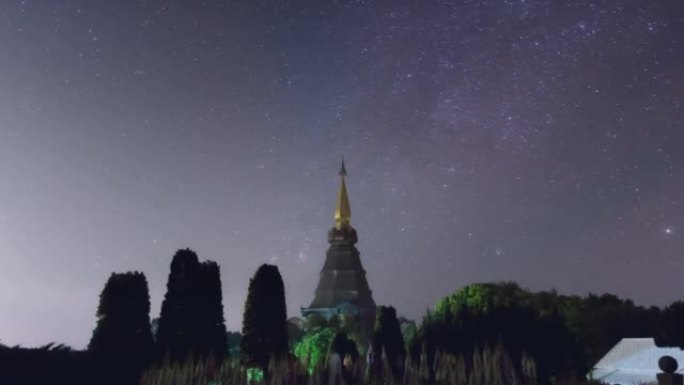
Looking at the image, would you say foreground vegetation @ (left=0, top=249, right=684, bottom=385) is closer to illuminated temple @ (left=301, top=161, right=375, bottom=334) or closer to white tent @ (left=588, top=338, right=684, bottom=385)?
white tent @ (left=588, top=338, right=684, bottom=385)

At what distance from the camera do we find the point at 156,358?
27.2m

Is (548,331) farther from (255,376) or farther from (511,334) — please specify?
A: (255,376)

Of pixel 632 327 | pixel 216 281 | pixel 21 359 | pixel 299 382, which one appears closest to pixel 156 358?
pixel 216 281

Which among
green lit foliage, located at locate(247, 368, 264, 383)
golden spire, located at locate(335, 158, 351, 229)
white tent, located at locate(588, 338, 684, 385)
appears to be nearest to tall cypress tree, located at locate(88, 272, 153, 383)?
green lit foliage, located at locate(247, 368, 264, 383)

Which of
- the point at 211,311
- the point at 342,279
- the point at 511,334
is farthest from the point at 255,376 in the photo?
the point at 342,279

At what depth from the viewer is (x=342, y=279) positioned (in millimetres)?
105062

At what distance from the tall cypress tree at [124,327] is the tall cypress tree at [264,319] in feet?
21.5

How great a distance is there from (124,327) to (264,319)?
318 inches

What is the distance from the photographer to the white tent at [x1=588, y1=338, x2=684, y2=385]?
41438mm

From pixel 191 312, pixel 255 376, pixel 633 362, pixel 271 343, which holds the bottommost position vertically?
pixel 255 376

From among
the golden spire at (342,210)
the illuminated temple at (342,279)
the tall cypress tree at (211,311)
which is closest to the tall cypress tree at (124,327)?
the tall cypress tree at (211,311)

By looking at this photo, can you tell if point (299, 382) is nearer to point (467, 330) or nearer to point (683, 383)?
point (683, 383)

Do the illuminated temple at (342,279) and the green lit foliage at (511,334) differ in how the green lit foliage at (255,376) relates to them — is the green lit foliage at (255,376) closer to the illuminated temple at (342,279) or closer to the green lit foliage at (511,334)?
the green lit foliage at (511,334)

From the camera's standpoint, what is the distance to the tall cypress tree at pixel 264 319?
32.2 meters
